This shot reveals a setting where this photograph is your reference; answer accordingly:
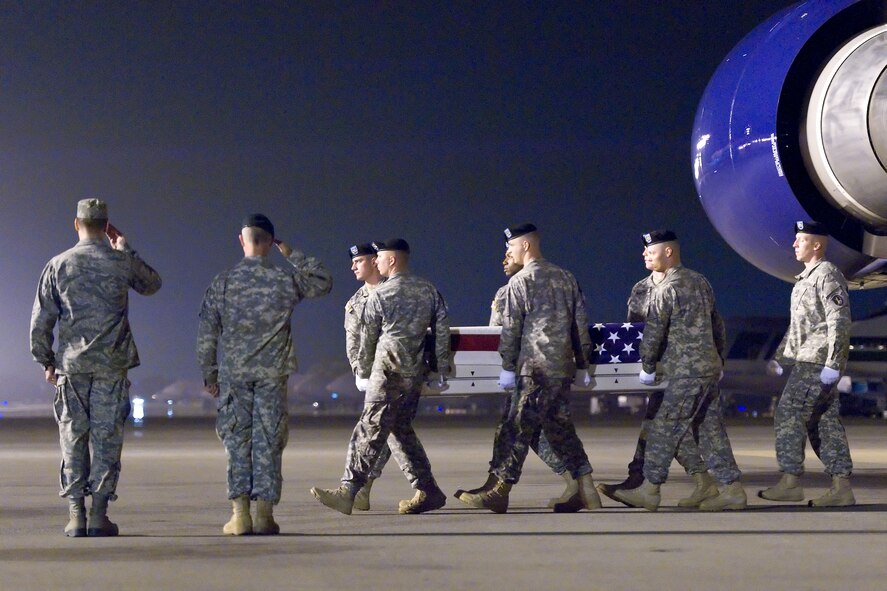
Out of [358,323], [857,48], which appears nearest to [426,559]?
[358,323]

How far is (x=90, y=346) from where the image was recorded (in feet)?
25.1

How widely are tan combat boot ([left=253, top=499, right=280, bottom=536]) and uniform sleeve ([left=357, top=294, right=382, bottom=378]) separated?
1804 millimetres

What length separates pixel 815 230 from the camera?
378 inches

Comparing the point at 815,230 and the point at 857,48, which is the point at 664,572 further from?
the point at 857,48

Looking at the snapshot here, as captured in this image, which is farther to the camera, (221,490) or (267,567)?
(221,490)

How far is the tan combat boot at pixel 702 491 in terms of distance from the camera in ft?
29.6

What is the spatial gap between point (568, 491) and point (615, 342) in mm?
1217

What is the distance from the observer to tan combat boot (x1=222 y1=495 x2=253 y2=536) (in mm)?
7418

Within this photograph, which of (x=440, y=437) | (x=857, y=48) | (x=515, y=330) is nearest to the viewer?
(x=515, y=330)

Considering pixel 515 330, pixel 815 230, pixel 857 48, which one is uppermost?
pixel 857 48

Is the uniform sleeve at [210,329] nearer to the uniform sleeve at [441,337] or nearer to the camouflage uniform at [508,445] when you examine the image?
the uniform sleeve at [441,337]

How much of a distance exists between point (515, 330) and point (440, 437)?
12454mm

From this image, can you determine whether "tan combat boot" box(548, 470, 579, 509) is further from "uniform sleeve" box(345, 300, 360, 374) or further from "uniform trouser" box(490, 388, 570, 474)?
"uniform sleeve" box(345, 300, 360, 374)

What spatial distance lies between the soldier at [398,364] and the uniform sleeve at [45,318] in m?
2.07
